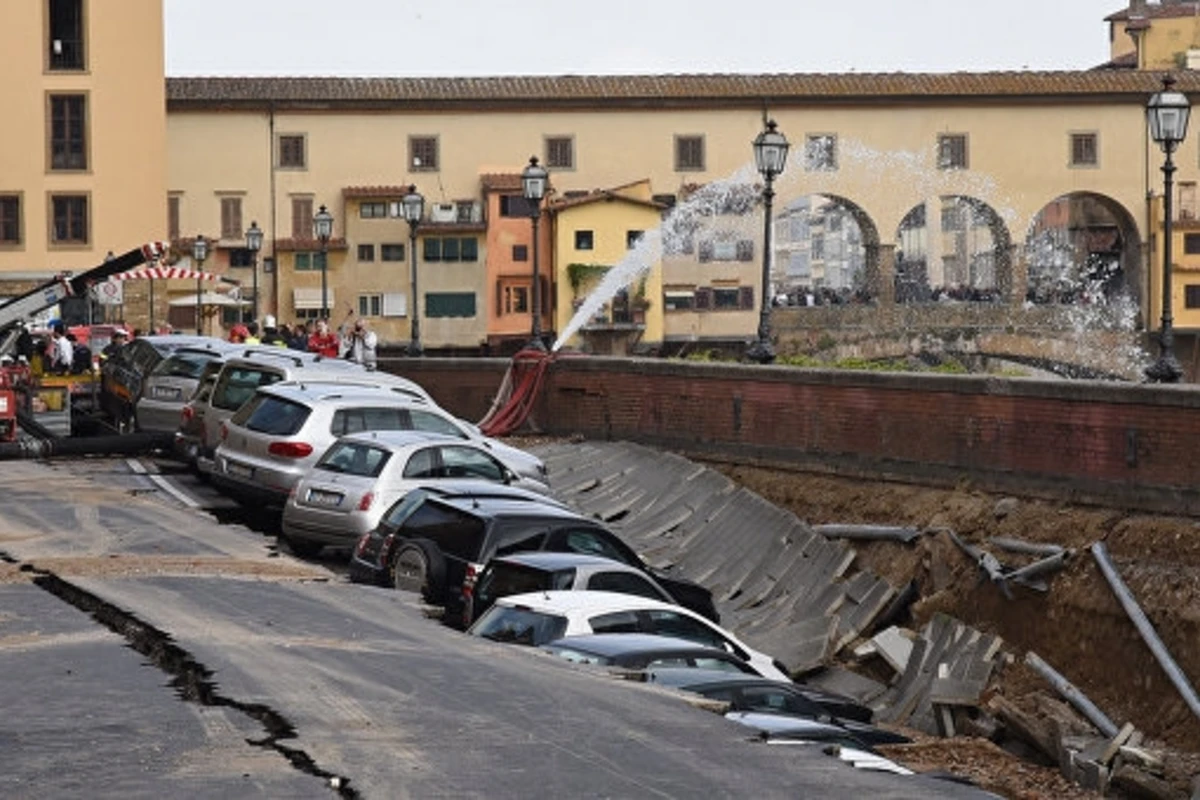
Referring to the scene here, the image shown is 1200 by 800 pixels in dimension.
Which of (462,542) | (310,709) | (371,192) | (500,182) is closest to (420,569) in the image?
(462,542)

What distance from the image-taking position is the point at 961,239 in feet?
361

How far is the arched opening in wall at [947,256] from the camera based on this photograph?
324ft

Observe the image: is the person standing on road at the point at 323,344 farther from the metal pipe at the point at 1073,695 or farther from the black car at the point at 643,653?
the black car at the point at 643,653

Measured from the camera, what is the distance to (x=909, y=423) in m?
30.4

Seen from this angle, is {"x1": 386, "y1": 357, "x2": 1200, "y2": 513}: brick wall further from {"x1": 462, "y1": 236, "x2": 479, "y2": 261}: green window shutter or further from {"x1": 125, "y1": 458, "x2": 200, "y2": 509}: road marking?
{"x1": 462, "y1": 236, "x2": 479, "y2": 261}: green window shutter

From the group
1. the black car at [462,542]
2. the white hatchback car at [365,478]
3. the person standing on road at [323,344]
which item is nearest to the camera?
the black car at [462,542]

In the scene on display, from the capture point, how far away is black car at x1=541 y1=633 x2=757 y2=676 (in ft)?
57.8

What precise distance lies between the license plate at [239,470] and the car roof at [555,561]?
7191 millimetres

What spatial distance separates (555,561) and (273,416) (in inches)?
316

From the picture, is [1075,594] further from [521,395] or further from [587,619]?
[521,395]

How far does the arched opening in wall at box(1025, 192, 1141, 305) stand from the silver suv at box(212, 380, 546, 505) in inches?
2498

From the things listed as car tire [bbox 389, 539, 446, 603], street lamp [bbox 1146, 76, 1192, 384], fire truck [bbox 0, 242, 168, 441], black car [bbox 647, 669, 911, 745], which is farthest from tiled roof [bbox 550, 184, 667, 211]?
black car [bbox 647, 669, 911, 745]

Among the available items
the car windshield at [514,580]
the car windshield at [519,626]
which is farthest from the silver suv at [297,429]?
the car windshield at [519,626]

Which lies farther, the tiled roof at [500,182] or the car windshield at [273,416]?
the tiled roof at [500,182]
